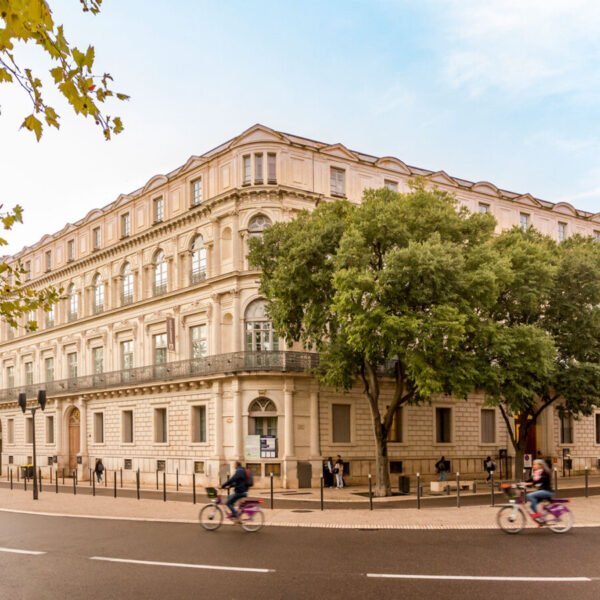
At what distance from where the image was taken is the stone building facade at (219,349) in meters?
34.3

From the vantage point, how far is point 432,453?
38000mm

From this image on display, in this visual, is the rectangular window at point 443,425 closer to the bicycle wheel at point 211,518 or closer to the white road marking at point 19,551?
the bicycle wheel at point 211,518

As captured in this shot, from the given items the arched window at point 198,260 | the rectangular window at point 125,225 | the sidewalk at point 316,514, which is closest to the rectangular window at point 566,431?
the sidewalk at point 316,514

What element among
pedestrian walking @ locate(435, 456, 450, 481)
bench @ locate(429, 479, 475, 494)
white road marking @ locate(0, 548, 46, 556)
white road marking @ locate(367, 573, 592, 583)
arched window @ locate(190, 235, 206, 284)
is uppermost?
arched window @ locate(190, 235, 206, 284)

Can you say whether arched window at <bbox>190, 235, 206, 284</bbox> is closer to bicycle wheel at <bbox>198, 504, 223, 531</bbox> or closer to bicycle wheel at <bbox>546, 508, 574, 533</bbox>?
bicycle wheel at <bbox>198, 504, 223, 531</bbox>

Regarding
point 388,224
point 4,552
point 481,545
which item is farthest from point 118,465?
point 481,545

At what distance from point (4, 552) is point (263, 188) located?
2342 centimetres

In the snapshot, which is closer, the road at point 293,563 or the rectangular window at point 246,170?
the road at point 293,563

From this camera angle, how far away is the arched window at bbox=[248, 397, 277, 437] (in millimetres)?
34125

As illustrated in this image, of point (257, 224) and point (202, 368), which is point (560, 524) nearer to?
point (257, 224)

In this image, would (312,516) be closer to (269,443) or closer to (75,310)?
(269,443)

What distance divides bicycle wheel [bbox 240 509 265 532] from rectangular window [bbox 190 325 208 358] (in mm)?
20090

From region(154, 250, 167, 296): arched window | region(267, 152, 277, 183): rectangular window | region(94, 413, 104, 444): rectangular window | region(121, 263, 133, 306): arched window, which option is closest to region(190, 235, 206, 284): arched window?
region(154, 250, 167, 296): arched window

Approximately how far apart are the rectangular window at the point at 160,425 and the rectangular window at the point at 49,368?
15.0 meters
